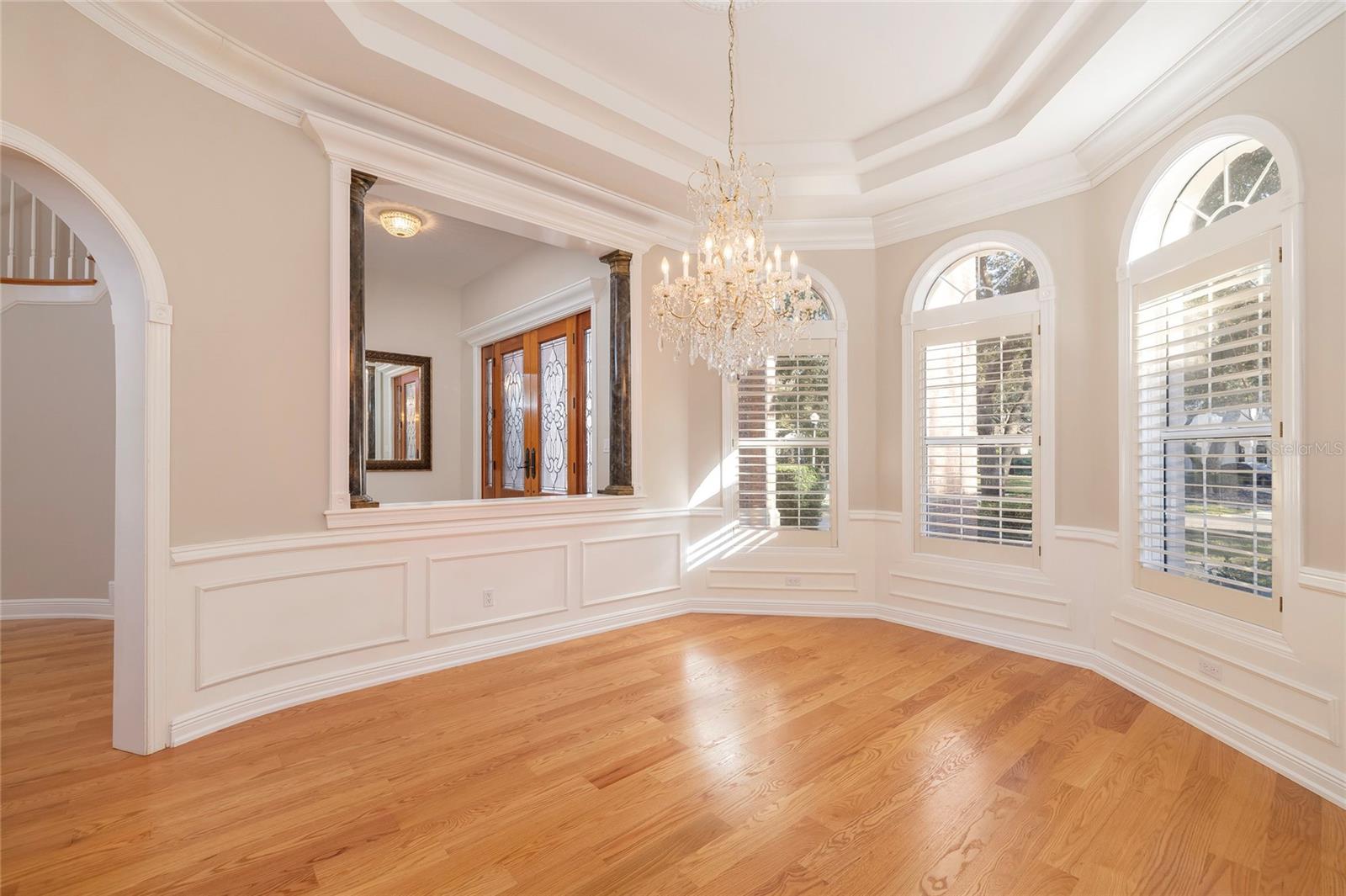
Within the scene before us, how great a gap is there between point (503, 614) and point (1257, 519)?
13.3 feet

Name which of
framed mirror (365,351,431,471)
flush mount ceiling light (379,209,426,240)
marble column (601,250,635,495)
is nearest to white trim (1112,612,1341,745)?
marble column (601,250,635,495)

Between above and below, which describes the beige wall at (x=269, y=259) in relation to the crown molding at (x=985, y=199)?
below

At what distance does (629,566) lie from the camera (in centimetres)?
474

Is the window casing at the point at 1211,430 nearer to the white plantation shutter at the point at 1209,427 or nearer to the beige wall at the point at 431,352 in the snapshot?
the white plantation shutter at the point at 1209,427

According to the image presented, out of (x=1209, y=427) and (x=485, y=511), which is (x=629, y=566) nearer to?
(x=485, y=511)

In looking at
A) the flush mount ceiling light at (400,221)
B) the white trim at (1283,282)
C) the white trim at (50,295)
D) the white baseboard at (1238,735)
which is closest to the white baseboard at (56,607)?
the white trim at (50,295)

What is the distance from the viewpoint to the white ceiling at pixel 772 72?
2740 millimetres

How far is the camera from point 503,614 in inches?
159

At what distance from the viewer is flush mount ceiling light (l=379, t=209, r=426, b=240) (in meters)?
4.78

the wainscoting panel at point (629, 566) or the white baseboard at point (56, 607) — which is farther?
the white baseboard at point (56, 607)

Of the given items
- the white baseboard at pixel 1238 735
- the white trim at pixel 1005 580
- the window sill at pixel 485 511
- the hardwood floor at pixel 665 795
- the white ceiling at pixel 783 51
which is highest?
the white ceiling at pixel 783 51

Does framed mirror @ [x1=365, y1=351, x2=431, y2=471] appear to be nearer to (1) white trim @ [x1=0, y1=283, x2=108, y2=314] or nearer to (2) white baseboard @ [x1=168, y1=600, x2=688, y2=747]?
(1) white trim @ [x1=0, y1=283, x2=108, y2=314]

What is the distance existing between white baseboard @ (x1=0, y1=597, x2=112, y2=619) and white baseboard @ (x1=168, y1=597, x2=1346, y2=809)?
9.85ft

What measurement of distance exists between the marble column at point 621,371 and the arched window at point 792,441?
0.90 m
